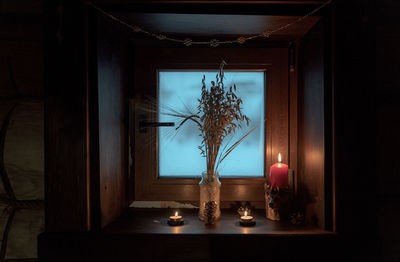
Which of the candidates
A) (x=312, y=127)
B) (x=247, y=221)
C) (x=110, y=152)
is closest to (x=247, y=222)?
(x=247, y=221)

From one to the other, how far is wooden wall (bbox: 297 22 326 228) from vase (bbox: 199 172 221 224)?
15.1 inches

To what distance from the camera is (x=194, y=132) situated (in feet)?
3.97

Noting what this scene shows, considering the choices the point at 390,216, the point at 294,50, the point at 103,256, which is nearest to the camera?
the point at 103,256

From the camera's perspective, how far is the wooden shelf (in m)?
0.92

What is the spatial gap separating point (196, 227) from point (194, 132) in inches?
17.3

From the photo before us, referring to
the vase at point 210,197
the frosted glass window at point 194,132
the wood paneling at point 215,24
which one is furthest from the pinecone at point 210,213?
the wood paneling at point 215,24

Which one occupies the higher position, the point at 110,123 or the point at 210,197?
the point at 110,123

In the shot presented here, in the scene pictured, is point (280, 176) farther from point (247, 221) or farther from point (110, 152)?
point (110, 152)

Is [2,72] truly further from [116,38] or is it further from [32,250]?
[32,250]

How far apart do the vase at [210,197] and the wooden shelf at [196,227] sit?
34mm

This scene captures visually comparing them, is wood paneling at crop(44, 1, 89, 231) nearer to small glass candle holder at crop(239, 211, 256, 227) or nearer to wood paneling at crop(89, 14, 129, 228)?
wood paneling at crop(89, 14, 129, 228)

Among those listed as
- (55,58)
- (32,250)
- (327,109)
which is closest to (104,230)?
(32,250)

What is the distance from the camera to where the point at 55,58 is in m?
0.89

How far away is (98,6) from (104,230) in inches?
32.9
